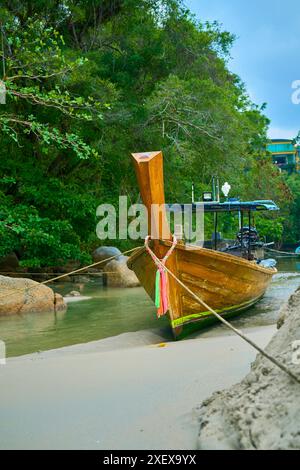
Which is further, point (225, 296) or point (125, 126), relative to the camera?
point (125, 126)

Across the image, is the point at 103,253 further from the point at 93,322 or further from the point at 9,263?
the point at 93,322

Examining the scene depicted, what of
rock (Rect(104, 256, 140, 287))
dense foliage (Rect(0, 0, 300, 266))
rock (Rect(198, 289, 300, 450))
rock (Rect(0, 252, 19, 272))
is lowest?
rock (Rect(104, 256, 140, 287))

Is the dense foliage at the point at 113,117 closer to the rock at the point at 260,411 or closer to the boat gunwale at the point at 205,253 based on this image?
the boat gunwale at the point at 205,253

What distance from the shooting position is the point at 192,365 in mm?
4543

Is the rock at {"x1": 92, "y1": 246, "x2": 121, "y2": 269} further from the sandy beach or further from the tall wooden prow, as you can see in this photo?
the sandy beach

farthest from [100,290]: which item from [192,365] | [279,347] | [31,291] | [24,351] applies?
[279,347]

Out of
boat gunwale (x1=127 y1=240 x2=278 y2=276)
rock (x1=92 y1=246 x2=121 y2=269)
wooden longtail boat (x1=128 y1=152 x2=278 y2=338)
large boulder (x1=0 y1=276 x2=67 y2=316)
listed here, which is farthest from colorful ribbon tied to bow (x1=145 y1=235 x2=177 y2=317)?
rock (x1=92 y1=246 x2=121 y2=269)

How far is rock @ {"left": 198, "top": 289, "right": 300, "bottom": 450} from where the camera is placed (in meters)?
2.28

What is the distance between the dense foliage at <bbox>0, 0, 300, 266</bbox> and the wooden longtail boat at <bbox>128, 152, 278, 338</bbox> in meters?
7.56

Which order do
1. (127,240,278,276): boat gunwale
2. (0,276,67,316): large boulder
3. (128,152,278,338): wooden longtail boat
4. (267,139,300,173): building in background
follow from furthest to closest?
(267,139,300,173): building in background < (0,276,67,316): large boulder < (127,240,278,276): boat gunwale < (128,152,278,338): wooden longtail boat

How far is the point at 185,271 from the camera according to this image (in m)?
7.82

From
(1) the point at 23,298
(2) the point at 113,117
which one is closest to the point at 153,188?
(1) the point at 23,298

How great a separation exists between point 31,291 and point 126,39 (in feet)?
38.6

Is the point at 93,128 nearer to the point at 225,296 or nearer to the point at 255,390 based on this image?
the point at 225,296
